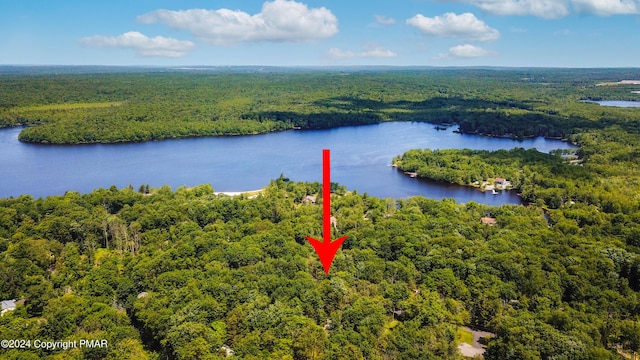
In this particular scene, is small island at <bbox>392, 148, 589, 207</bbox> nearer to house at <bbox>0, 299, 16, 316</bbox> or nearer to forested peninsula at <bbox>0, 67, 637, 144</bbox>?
forested peninsula at <bbox>0, 67, 637, 144</bbox>

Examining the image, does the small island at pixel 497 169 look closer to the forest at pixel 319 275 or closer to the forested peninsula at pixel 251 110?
the forest at pixel 319 275

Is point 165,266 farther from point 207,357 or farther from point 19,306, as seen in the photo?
point 207,357

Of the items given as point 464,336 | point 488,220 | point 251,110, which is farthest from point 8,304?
point 251,110

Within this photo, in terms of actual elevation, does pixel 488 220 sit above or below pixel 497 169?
below

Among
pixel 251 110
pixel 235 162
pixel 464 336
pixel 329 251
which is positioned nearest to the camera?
pixel 464 336

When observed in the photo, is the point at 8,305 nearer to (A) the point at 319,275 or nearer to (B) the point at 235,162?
(A) the point at 319,275

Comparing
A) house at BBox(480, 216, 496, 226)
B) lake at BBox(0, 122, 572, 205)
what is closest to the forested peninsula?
lake at BBox(0, 122, 572, 205)

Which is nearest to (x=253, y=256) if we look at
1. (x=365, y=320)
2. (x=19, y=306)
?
(x=365, y=320)

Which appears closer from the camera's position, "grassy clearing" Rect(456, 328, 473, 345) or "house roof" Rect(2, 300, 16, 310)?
"grassy clearing" Rect(456, 328, 473, 345)
